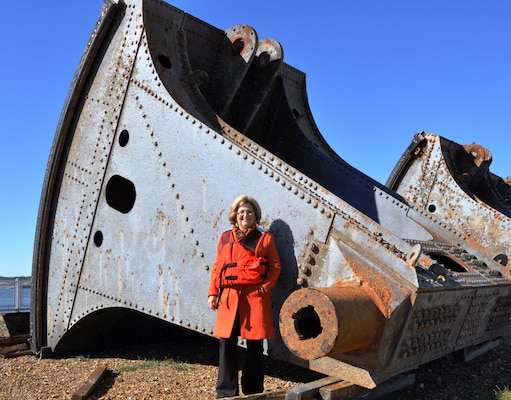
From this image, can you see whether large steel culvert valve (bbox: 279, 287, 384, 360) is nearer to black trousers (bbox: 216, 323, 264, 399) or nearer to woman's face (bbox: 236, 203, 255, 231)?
black trousers (bbox: 216, 323, 264, 399)

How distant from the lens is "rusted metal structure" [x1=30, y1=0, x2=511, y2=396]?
14.0ft

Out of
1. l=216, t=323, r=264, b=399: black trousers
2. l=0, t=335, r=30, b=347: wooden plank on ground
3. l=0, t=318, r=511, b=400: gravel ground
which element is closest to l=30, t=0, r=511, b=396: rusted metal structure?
l=216, t=323, r=264, b=399: black trousers

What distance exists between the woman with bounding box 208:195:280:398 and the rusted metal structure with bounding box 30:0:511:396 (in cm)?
27

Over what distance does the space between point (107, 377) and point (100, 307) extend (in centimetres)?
85

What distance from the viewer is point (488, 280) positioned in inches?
227

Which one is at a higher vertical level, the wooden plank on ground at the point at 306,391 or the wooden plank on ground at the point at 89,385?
the wooden plank on ground at the point at 306,391

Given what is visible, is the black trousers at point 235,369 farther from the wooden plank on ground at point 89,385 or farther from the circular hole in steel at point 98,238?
the circular hole in steel at point 98,238

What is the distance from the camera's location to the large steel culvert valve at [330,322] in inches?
147

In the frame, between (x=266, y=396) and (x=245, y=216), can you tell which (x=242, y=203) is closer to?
(x=245, y=216)

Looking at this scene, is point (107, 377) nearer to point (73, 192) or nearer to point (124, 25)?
point (73, 192)

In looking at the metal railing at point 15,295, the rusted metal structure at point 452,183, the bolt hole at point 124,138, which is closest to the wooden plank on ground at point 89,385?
the bolt hole at point 124,138

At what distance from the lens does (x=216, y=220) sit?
212 inches

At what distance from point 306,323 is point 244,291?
0.63 m

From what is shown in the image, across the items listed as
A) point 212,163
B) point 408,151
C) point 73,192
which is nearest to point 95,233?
point 73,192
